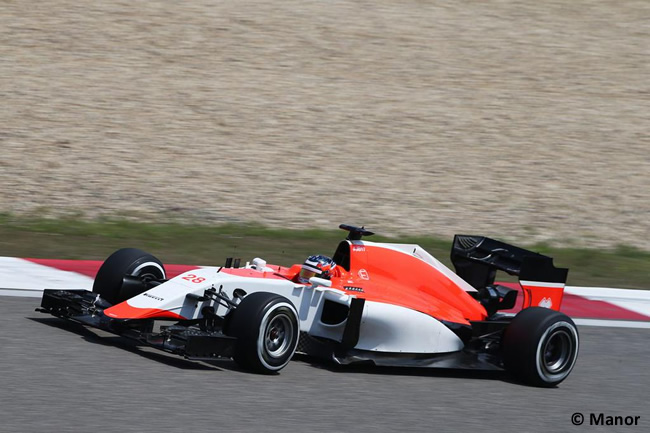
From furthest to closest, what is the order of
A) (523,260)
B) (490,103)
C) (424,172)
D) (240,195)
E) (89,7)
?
1. (89,7)
2. (490,103)
3. (424,172)
4. (240,195)
5. (523,260)

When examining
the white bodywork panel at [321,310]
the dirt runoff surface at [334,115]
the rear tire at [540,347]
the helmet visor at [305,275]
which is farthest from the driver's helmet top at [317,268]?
the dirt runoff surface at [334,115]

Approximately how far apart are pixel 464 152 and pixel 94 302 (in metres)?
9.55

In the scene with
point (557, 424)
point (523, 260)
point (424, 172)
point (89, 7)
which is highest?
point (89, 7)

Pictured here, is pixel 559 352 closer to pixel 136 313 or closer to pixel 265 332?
pixel 265 332

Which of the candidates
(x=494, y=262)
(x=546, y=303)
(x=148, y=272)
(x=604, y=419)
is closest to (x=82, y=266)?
(x=148, y=272)

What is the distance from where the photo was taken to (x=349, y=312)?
21.0 ft

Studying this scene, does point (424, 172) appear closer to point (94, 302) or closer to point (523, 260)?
point (523, 260)

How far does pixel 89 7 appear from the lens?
1808 cm

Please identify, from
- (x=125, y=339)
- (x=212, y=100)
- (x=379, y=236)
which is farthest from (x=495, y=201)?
(x=125, y=339)

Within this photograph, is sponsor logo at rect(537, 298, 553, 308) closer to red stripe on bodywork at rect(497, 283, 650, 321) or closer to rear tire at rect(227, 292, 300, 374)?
red stripe on bodywork at rect(497, 283, 650, 321)

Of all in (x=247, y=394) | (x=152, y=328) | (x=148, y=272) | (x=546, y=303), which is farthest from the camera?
(x=546, y=303)

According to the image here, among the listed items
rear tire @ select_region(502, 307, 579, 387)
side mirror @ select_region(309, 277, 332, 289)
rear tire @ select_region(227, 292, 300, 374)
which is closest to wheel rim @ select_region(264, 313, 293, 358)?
rear tire @ select_region(227, 292, 300, 374)

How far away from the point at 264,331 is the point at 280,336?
265mm

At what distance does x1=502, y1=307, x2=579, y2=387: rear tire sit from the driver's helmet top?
1.35m
